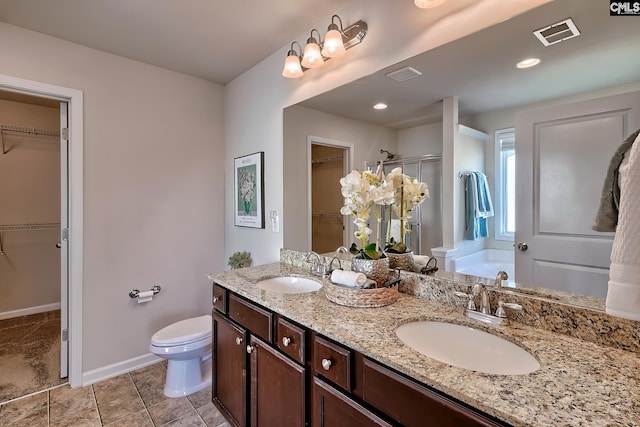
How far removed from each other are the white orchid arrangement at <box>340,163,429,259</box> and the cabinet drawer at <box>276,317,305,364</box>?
46cm

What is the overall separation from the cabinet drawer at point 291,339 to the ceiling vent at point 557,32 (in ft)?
4.52

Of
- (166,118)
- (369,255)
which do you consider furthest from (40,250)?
(369,255)

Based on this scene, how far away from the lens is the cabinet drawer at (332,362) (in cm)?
98

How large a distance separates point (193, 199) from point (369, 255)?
195 cm

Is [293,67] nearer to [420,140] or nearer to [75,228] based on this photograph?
[420,140]

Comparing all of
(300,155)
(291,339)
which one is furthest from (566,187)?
(300,155)

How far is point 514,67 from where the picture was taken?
114cm

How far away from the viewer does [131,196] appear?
2418mm

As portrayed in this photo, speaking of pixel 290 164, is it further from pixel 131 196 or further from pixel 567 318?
pixel 567 318

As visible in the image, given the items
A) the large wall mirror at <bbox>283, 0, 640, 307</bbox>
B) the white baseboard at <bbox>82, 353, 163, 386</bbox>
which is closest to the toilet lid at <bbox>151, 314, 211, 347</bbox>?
the white baseboard at <bbox>82, 353, 163, 386</bbox>

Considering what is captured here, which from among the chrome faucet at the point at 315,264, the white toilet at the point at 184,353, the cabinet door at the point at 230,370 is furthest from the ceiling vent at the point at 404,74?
the white toilet at the point at 184,353

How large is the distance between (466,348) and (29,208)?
4.52 m

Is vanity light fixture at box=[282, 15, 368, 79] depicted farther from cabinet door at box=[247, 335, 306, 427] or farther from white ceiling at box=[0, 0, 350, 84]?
cabinet door at box=[247, 335, 306, 427]

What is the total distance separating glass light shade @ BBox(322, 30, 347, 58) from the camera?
1.63 m
